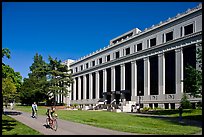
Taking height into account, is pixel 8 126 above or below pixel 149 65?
below

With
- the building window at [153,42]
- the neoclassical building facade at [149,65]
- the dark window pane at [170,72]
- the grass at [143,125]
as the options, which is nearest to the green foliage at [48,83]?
the neoclassical building facade at [149,65]

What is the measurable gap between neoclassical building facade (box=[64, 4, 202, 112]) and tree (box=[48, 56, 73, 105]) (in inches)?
325

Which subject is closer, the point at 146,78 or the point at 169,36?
the point at 169,36

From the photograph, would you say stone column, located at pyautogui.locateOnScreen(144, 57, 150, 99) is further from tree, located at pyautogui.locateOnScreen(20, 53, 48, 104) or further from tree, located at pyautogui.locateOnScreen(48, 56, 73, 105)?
tree, located at pyautogui.locateOnScreen(20, 53, 48, 104)

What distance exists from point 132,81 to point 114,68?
9333 mm

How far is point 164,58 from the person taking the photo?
189 ft

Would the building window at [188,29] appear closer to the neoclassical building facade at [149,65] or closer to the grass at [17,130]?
the neoclassical building facade at [149,65]

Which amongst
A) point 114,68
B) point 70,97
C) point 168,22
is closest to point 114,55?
point 114,68

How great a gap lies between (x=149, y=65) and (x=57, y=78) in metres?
29.8

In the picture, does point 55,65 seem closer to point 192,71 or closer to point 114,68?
point 114,68

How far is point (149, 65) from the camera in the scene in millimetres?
61781

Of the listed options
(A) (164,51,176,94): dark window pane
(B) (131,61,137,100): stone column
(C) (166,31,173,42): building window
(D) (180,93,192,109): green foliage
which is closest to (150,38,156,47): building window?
(C) (166,31,173,42): building window

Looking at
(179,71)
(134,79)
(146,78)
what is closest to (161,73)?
(146,78)

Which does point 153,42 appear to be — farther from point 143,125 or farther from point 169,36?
point 143,125
